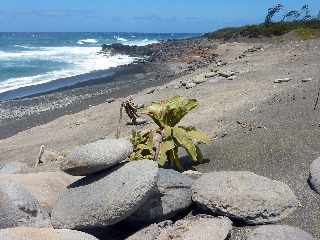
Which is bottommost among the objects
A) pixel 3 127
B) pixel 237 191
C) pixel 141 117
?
pixel 3 127

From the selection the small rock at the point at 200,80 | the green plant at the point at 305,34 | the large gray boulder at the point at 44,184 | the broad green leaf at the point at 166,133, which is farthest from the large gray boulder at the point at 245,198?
the green plant at the point at 305,34

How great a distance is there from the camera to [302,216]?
6211mm

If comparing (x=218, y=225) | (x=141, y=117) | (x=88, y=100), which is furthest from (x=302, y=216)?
(x=88, y=100)

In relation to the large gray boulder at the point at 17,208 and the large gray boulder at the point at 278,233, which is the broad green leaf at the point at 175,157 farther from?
the large gray boulder at the point at 17,208

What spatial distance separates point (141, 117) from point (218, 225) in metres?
6.75

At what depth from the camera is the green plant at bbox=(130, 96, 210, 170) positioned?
24.0 ft

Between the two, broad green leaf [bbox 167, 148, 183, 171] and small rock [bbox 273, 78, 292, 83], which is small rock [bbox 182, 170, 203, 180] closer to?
broad green leaf [bbox 167, 148, 183, 171]

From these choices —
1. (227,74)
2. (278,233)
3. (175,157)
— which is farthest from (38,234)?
(227,74)

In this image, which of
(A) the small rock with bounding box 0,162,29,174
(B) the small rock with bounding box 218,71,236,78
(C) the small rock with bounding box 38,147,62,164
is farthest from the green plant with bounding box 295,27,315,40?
(A) the small rock with bounding box 0,162,29,174

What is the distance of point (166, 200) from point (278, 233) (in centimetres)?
124

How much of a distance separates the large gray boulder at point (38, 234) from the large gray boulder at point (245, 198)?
1.44 metres

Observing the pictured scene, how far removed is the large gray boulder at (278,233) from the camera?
220 inches

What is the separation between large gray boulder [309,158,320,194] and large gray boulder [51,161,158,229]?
2.01 m

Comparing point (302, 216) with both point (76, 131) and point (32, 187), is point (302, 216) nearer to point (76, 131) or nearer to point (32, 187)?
point (32, 187)
